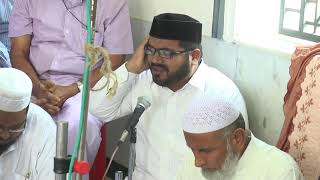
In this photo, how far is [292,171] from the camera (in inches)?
69.0

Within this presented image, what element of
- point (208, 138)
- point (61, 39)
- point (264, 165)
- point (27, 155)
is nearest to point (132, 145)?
point (27, 155)

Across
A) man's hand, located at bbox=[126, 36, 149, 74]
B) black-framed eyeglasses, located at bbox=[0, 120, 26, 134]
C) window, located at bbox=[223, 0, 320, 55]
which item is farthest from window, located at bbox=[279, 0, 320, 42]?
black-framed eyeglasses, located at bbox=[0, 120, 26, 134]

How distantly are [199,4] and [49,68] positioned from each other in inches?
37.3

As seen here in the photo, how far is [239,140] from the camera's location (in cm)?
181

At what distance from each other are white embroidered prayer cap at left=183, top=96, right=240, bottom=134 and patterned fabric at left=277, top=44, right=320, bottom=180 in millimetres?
399

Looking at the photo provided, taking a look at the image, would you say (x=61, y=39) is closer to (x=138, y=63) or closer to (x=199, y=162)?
(x=138, y=63)

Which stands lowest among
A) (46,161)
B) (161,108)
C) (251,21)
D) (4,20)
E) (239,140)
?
(46,161)

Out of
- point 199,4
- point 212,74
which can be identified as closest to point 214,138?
point 212,74

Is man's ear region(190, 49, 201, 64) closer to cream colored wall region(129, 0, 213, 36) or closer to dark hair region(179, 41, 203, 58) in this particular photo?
dark hair region(179, 41, 203, 58)

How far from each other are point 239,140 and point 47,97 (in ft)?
4.65

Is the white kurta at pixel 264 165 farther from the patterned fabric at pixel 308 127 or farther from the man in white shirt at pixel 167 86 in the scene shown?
the man in white shirt at pixel 167 86

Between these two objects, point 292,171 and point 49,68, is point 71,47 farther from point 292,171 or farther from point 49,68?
point 292,171

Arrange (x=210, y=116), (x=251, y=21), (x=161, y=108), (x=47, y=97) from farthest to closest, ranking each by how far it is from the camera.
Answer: (x=47, y=97), (x=251, y=21), (x=161, y=108), (x=210, y=116)

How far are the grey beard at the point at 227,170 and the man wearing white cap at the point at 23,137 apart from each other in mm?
679
